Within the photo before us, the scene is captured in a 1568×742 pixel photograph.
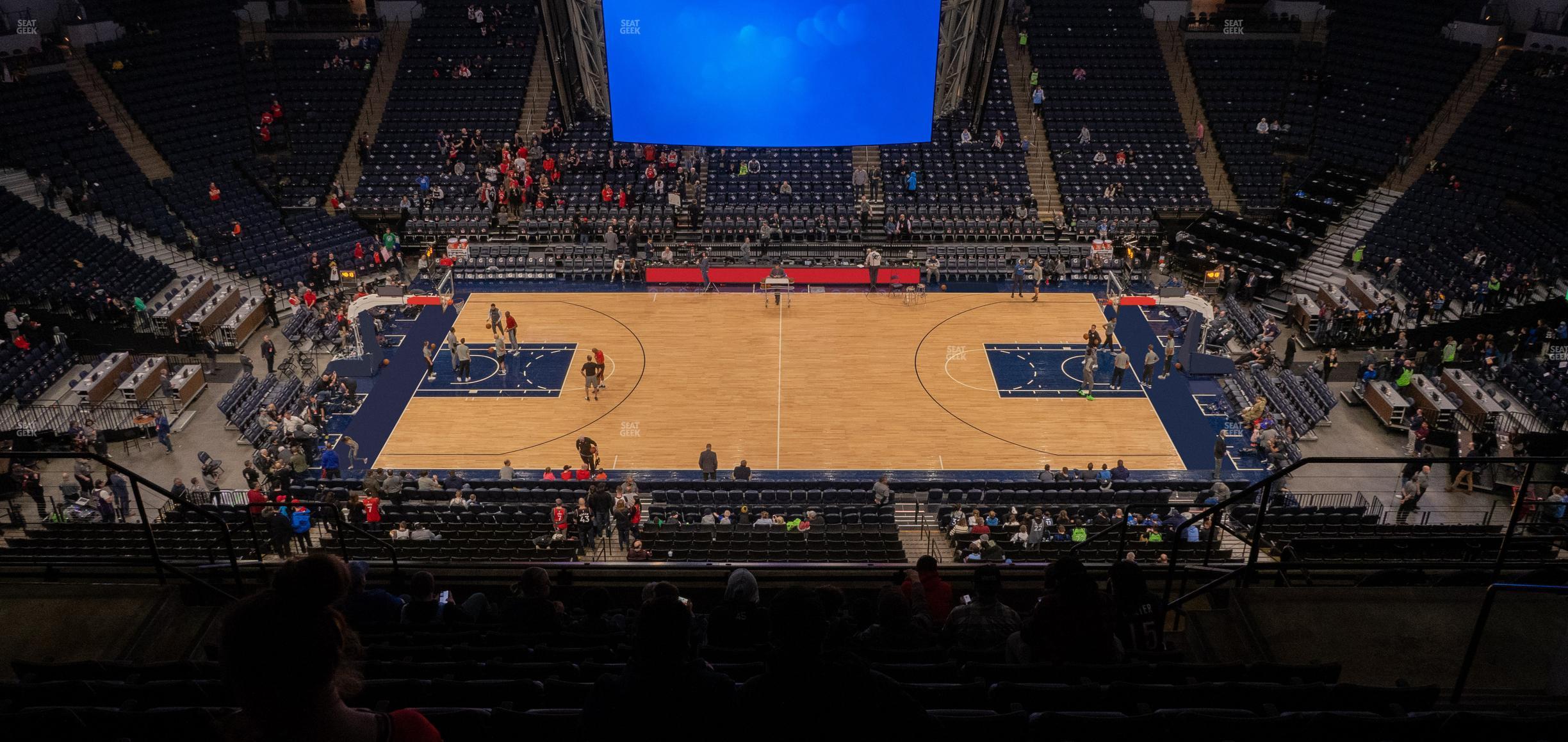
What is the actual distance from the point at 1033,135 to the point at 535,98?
21.5 m

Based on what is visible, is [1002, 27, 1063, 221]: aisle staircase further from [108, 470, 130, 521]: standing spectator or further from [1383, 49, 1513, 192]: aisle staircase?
[108, 470, 130, 521]: standing spectator

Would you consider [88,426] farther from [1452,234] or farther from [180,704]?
[1452,234]

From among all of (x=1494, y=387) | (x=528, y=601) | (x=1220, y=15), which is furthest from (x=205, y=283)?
(x=1220, y=15)

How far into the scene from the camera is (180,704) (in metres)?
6.27

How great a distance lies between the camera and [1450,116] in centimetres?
3897

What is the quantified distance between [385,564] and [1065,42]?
4163 cm

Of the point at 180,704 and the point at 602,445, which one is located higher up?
the point at 180,704

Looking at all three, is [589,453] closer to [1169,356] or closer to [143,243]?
[1169,356]

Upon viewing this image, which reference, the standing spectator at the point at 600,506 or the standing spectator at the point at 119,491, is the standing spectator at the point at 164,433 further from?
the standing spectator at the point at 600,506

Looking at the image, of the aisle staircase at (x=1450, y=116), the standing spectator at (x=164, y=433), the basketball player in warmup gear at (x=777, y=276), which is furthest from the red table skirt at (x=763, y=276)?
the aisle staircase at (x=1450, y=116)

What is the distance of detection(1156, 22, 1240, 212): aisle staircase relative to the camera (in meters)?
40.3

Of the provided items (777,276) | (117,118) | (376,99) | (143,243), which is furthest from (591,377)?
(117,118)

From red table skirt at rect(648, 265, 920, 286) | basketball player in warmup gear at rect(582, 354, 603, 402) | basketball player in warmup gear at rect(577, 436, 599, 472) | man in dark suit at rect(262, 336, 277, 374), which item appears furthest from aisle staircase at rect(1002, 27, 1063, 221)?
man in dark suit at rect(262, 336, 277, 374)

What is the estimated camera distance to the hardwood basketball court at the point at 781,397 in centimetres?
2538
